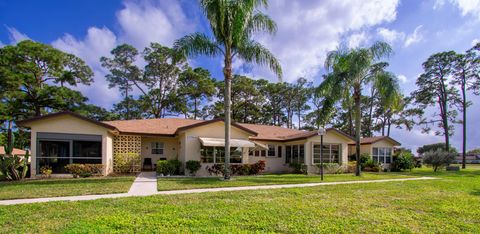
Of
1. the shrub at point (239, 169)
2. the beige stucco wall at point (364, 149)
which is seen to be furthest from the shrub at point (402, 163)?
the shrub at point (239, 169)

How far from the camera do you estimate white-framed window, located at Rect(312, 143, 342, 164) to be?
86.7 feet

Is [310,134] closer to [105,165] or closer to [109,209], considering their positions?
[105,165]

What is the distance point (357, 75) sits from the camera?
869 inches

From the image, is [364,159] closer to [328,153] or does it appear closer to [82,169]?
[328,153]

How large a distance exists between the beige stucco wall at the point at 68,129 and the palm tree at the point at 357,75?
1793cm

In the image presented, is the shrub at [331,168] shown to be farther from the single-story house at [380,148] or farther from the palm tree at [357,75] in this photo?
the single-story house at [380,148]

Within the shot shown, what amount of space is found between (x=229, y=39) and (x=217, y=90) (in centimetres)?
3161

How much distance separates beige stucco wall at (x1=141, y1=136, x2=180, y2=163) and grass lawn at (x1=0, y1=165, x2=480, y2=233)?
15596 millimetres

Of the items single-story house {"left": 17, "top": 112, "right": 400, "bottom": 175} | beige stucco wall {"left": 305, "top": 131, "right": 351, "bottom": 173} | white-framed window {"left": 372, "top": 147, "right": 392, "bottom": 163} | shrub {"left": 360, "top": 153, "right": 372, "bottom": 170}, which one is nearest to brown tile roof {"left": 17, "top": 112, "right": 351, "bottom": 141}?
single-story house {"left": 17, "top": 112, "right": 400, "bottom": 175}

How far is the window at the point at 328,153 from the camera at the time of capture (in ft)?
86.5

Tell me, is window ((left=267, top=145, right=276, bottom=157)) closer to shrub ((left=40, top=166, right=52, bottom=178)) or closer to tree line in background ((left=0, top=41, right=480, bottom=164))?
tree line in background ((left=0, top=41, right=480, bottom=164))

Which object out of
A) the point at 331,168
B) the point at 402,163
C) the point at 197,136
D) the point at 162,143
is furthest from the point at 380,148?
the point at 162,143

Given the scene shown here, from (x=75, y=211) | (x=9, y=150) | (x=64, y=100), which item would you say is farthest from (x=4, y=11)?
(x=64, y=100)

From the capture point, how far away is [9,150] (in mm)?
18156
